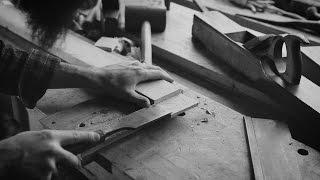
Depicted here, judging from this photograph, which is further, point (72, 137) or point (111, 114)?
point (111, 114)

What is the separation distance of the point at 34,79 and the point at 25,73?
0.17ft

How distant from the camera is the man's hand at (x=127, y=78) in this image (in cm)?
141

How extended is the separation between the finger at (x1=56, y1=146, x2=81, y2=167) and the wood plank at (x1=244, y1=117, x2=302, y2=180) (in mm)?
596

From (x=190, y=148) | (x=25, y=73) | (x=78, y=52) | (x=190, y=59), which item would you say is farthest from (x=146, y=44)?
(x=190, y=148)

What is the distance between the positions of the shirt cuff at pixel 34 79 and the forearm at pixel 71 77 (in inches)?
1.4

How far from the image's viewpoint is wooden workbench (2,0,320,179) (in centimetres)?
111

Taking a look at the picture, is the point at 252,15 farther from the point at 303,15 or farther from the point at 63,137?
the point at 63,137

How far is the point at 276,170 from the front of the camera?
112cm

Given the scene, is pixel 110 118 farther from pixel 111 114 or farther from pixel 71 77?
pixel 71 77

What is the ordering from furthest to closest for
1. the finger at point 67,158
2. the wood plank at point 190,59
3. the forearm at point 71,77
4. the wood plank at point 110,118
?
1. the wood plank at point 190,59
2. the forearm at point 71,77
3. the wood plank at point 110,118
4. the finger at point 67,158

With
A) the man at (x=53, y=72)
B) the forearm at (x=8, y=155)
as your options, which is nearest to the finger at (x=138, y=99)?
the man at (x=53, y=72)

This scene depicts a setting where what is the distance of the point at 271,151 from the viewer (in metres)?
1.22

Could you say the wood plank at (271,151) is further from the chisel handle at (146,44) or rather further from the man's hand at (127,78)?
the chisel handle at (146,44)

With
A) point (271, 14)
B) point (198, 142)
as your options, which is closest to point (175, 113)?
point (198, 142)
